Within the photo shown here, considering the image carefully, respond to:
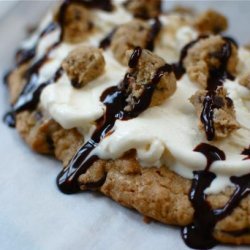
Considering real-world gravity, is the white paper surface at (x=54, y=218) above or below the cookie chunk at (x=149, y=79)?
below

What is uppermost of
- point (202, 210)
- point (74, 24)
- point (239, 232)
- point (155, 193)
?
point (74, 24)

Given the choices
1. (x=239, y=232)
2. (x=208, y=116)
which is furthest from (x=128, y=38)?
(x=239, y=232)

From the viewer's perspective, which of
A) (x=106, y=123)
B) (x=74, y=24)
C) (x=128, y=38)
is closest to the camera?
(x=106, y=123)

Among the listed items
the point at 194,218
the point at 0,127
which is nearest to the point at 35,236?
the point at 194,218

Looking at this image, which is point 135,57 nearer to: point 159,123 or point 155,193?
point 159,123

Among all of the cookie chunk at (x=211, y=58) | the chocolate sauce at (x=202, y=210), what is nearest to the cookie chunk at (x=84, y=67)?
the cookie chunk at (x=211, y=58)

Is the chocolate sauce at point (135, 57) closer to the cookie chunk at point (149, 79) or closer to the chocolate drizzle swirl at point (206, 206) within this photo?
the cookie chunk at point (149, 79)

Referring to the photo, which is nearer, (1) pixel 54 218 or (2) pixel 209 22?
(1) pixel 54 218
